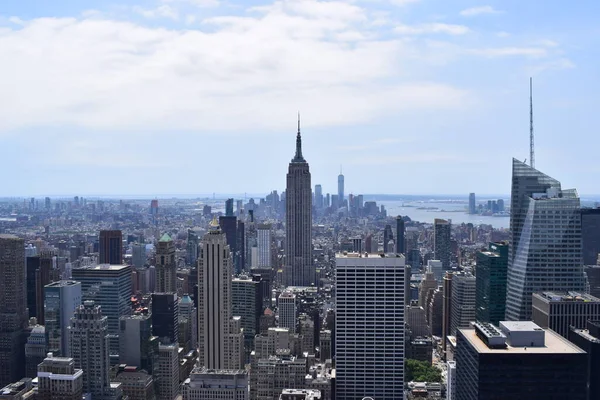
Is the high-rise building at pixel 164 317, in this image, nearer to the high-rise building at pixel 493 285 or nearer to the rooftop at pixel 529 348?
the high-rise building at pixel 493 285

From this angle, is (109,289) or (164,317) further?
(109,289)

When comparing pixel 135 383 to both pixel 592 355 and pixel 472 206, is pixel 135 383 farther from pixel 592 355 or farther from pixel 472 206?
pixel 472 206

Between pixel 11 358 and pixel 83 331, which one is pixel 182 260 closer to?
pixel 11 358

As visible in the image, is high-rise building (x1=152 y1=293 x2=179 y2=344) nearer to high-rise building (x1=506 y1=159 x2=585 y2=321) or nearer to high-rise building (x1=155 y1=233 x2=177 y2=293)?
high-rise building (x1=155 y1=233 x2=177 y2=293)

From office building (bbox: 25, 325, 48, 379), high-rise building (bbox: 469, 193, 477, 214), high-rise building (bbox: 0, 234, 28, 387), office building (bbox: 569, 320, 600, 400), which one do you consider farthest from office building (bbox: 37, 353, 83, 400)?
high-rise building (bbox: 469, 193, 477, 214)

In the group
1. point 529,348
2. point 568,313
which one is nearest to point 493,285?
point 568,313

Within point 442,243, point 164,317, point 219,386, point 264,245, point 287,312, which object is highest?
point 442,243

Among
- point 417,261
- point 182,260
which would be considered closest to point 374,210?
point 417,261
